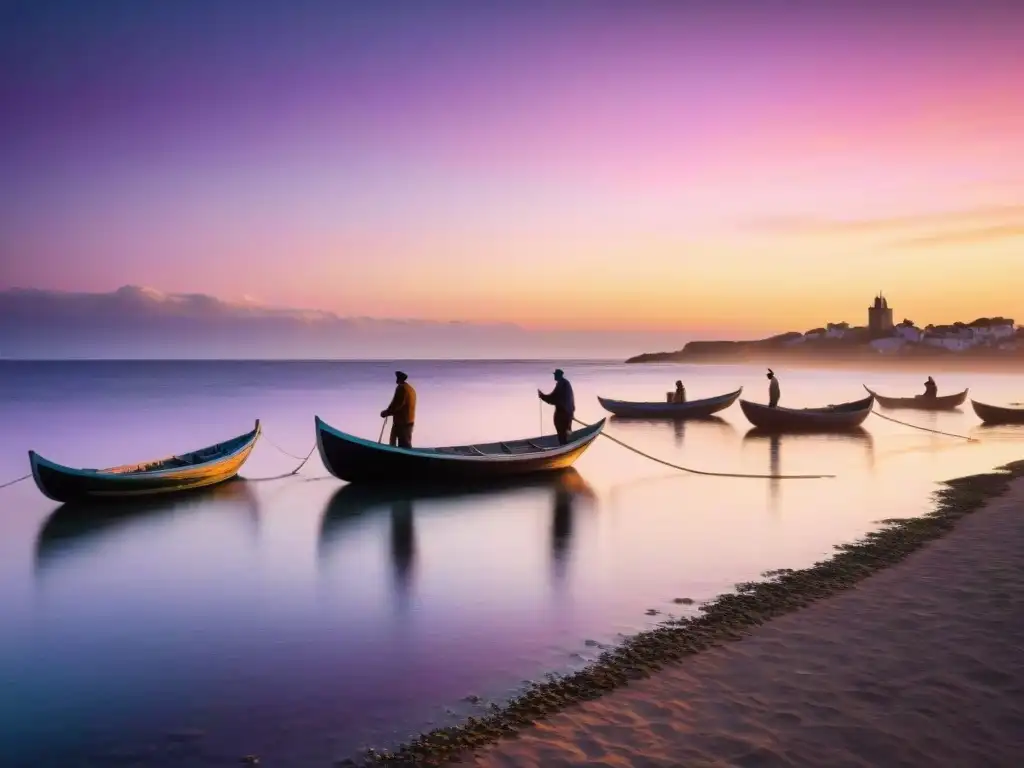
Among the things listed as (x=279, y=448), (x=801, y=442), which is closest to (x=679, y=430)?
(x=801, y=442)

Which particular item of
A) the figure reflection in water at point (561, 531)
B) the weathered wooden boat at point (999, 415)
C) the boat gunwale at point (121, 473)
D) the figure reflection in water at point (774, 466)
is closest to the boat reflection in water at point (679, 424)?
the figure reflection in water at point (774, 466)

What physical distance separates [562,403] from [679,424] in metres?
18.3

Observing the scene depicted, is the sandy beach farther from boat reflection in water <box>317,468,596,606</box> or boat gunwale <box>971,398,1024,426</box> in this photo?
boat gunwale <box>971,398,1024,426</box>

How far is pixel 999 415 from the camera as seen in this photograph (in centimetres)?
3312

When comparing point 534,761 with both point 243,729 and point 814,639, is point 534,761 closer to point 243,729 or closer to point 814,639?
point 243,729

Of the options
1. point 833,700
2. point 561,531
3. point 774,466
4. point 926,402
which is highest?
point 833,700

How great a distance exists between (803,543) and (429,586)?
658 cm

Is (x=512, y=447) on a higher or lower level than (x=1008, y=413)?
higher

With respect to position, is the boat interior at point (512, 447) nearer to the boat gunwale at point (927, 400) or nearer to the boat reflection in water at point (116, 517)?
the boat reflection in water at point (116, 517)

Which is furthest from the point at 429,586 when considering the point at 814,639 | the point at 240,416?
the point at 240,416

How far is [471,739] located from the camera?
5984 mm

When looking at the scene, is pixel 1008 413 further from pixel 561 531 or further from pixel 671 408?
pixel 561 531

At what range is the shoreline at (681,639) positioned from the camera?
6043 mm

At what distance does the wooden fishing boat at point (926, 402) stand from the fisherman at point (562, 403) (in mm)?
25236
